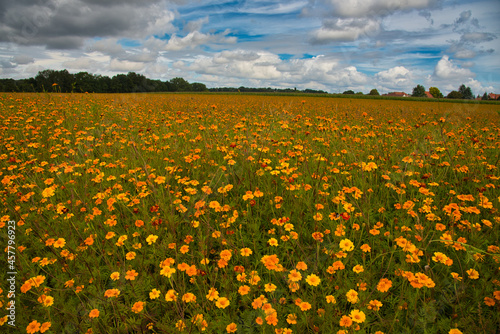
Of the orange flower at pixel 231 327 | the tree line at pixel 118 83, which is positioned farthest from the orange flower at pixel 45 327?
the tree line at pixel 118 83

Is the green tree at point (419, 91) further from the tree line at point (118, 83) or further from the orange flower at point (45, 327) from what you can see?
the orange flower at point (45, 327)

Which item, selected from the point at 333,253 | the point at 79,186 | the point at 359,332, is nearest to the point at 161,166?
the point at 79,186

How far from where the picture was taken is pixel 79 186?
314cm

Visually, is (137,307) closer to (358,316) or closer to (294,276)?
(294,276)

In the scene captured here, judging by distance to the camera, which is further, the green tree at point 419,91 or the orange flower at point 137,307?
the green tree at point 419,91

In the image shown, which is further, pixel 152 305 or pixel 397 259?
pixel 397 259

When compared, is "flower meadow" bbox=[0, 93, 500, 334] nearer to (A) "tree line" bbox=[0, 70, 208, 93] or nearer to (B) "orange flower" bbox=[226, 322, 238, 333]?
(B) "orange flower" bbox=[226, 322, 238, 333]

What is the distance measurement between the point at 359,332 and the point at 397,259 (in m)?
1.01

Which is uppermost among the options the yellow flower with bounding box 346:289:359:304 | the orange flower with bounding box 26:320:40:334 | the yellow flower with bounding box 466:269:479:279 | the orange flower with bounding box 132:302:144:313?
the yellow flower with bounding box 466:269:479:279

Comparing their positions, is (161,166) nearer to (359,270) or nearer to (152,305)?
(152,305)

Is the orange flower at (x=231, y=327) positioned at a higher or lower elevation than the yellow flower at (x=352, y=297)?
lower

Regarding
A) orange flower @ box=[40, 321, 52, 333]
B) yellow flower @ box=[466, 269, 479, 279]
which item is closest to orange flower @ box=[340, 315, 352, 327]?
yellow flower @ box=[466, 269, 479, 279]

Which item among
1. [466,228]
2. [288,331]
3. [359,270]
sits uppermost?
[466,228]

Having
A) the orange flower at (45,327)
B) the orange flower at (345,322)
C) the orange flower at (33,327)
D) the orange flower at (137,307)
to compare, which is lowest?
the orange flower at (33,327)
